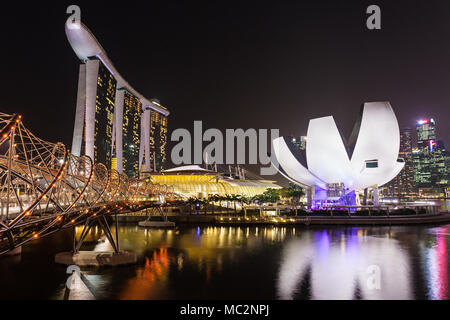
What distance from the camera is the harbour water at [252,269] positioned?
13.3 m

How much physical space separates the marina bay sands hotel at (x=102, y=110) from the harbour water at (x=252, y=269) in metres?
40.6

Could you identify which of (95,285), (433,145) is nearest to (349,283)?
(95,285)

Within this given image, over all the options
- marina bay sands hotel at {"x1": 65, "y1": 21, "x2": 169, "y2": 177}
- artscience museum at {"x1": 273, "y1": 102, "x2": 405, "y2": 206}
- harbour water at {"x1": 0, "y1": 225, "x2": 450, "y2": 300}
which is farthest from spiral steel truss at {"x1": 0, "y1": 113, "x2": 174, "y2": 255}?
marina bay sands hotel at {"x1": 65, "y1": 21, "x2": 169, "y2": 177}

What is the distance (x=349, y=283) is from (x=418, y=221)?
2454cm

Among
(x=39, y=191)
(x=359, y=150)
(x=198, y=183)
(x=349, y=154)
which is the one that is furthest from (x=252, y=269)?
(x=198, y=183)

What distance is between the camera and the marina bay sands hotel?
212 feet

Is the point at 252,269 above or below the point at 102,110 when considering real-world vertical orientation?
below

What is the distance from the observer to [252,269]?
1684 cm

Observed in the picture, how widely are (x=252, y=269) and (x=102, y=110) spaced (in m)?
73.4

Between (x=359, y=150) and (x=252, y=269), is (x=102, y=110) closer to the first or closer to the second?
(x=359, y=150)

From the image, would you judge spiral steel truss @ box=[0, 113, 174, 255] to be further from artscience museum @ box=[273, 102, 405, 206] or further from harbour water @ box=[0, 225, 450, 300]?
artscience museum @ box=[273, 102, 405, 206]

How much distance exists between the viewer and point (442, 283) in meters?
14.3

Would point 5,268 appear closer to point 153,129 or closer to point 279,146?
point 279,146

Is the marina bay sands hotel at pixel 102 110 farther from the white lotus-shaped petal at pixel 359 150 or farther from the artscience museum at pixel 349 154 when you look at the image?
the white lotus-shaped petal at pixel 359 150
